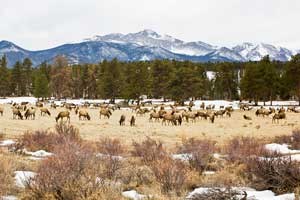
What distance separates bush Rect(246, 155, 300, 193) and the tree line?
2693 inches

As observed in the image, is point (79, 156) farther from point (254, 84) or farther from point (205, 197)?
point (254, 84)

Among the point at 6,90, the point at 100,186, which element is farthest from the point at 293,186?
the point at 6,90

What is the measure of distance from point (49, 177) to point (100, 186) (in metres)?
1.12

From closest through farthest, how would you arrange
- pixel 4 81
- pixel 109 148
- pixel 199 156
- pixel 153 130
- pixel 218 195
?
1. pixel 218 195
2. pixel 199 156
3. pixel 109 148
4. pixel 153 130
5. pixel 4 81

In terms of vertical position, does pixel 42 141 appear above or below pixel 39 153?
above

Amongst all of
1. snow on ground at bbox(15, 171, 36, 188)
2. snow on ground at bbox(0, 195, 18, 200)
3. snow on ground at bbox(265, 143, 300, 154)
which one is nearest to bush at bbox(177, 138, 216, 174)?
snow on ground at bbox(265, 143, 300, 154)

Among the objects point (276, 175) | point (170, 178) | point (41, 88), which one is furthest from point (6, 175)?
point (41, 88)

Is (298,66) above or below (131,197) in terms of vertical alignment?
above

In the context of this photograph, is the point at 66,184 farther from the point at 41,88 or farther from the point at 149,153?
the point at 41,88

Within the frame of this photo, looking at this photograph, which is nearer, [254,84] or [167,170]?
[167,170]

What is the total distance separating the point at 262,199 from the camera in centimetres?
979

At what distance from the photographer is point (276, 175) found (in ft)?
35.6

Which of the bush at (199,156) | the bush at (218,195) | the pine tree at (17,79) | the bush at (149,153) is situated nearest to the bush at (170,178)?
the bush at (218,195)

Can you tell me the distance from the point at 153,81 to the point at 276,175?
301 feet
